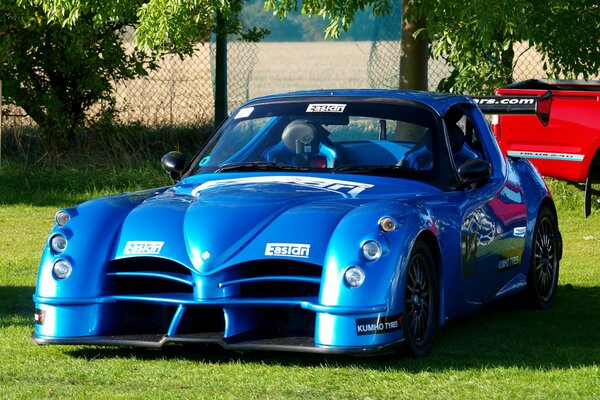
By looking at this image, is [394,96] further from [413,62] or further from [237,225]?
[413,62]

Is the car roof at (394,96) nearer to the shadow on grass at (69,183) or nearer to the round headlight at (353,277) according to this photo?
the round headlight at (353,277)

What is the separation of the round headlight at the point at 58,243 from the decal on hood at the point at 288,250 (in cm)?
120

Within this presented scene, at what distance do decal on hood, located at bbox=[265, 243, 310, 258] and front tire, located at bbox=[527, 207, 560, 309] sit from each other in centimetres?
269

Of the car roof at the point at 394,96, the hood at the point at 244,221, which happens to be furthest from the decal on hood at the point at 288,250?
the car roof at the point at 394,96

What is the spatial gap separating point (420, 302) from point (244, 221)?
105 centimetres

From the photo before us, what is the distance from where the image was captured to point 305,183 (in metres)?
7.96

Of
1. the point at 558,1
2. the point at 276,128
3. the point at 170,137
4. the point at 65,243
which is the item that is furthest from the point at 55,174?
the point at 65,243

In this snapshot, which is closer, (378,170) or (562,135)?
(378,170)

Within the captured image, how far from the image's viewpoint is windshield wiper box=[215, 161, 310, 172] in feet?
27.5

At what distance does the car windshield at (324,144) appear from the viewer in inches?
330

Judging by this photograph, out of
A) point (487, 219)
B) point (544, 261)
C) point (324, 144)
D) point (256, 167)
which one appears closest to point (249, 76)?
point (544, 261)

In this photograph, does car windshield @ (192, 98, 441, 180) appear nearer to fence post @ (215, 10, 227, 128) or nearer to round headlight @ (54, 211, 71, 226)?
round headlight @ (54, 211, 71, 226)

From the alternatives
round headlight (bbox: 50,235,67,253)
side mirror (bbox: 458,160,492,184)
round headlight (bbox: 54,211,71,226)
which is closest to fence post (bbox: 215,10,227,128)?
side mirror (bbox: 458,160,492,184)

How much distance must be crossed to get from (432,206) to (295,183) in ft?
2.67
